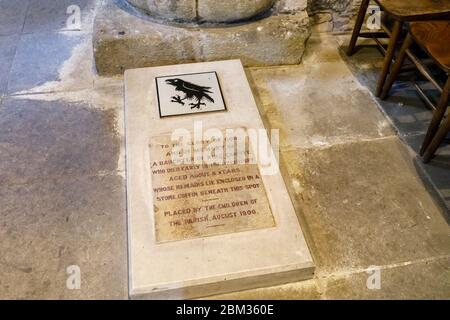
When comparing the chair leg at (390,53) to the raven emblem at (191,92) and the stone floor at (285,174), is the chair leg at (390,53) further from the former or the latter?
the raven emblem at (191,92)

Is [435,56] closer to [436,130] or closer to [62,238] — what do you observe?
[436,130]

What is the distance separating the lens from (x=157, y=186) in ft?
5.83

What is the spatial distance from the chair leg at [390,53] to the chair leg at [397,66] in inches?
1.3

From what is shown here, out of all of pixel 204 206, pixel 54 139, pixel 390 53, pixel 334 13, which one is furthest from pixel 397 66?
pixel 54 139

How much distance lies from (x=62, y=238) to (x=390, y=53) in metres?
1.98

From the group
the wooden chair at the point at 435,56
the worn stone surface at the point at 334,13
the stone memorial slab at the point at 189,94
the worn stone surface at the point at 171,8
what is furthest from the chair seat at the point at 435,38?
the worn stone surface at the point at 171,8

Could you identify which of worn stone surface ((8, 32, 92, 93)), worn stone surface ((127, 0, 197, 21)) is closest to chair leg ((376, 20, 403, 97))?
worn stone surface ((127, 0, 197, 21))

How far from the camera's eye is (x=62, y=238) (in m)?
1.72

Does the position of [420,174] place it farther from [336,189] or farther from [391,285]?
[391,285]

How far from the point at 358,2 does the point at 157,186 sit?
201 centimetres

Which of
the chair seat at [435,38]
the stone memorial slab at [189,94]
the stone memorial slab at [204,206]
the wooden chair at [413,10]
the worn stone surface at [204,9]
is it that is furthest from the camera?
the worn stone surface at [204,9]

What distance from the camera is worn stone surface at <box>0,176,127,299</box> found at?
1580 millimetres

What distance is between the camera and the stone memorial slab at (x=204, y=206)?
1.54m

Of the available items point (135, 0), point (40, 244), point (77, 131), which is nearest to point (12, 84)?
point (77, 131)
